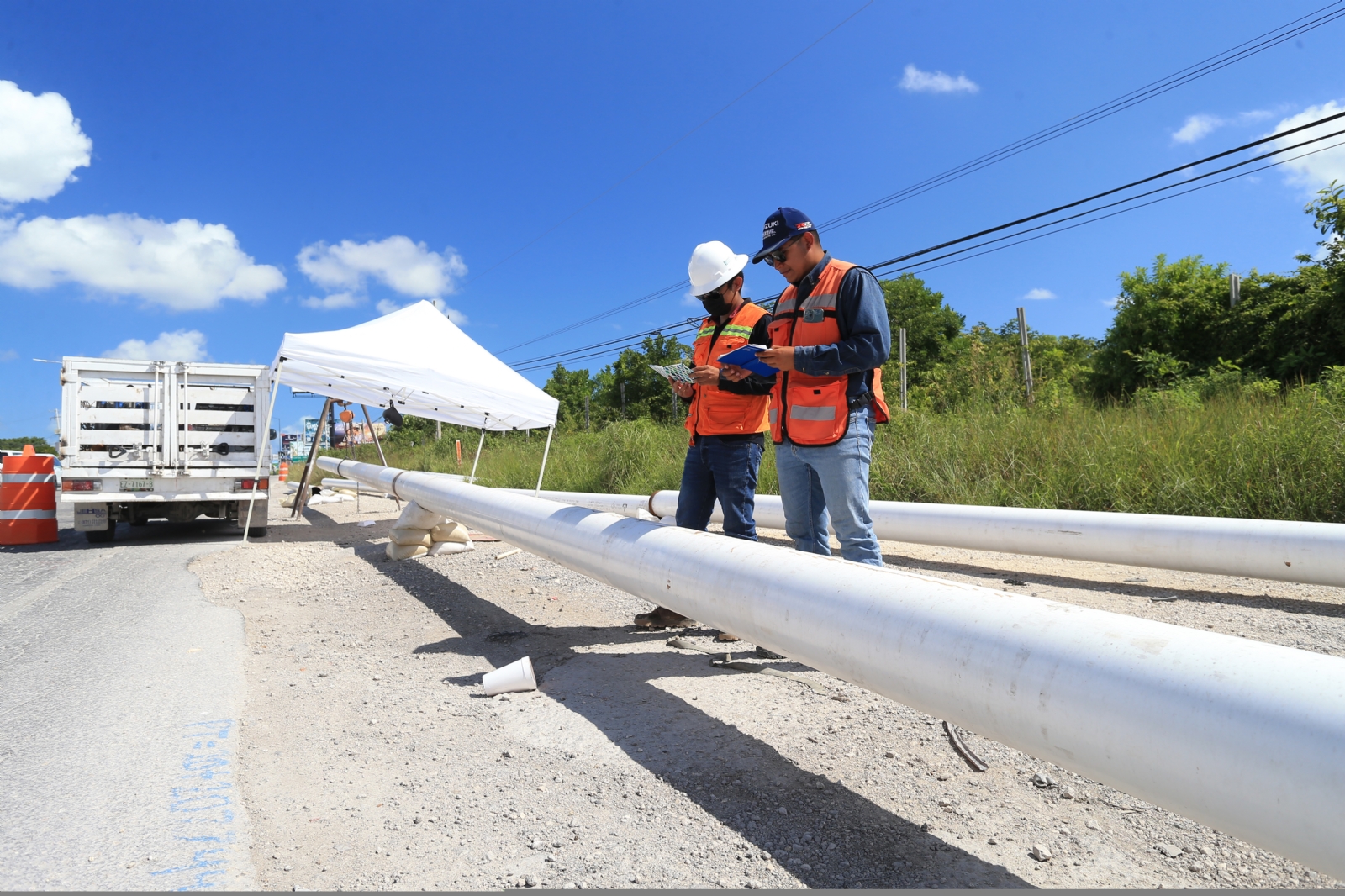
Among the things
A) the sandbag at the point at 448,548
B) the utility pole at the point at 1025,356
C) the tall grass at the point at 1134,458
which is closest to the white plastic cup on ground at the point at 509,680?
the sandbag at the point at 448,548

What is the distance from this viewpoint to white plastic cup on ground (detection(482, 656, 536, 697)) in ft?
11.6

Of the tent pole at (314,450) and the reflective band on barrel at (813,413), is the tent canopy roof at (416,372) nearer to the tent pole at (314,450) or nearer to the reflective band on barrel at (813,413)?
the tent pole at (314,450)

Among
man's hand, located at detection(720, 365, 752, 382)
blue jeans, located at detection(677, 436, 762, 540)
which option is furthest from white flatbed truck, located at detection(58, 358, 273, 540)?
man's hand, located at detection(720, 365, 752, 382)

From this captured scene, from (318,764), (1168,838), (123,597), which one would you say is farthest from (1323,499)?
(123,597)

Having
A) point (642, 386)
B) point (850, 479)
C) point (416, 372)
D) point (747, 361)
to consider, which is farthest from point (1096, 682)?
point (642, 386)

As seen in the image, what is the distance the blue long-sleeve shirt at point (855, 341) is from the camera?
3.12m

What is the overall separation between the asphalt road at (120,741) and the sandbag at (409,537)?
171cm

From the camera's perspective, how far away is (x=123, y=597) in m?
5.96

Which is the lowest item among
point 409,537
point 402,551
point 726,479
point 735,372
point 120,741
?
point 120,741

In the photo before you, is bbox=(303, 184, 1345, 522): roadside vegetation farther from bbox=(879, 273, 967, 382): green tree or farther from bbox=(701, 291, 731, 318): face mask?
bbox=(879, 273, 967, 382): green tree

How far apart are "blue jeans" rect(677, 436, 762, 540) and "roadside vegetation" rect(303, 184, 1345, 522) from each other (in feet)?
15.8

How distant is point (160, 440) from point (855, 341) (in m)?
9.48

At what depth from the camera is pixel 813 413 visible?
3252 millimetres

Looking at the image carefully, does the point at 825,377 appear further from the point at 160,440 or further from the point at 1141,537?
the point at 160,440
